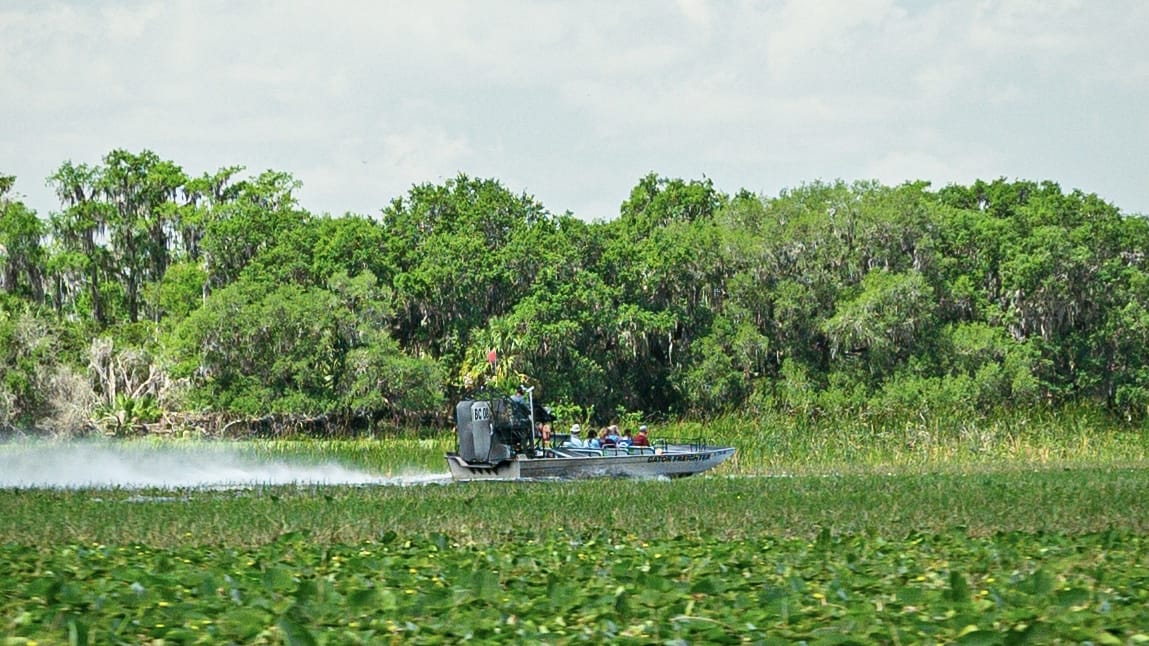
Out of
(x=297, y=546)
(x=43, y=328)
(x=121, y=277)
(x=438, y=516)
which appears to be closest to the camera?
(x=297, y=546)

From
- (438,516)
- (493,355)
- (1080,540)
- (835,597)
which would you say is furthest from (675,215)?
(835,597)

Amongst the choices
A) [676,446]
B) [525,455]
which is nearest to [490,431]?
[525,455]

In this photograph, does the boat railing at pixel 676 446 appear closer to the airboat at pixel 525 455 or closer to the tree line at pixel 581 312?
the airboat at pixel 525 455

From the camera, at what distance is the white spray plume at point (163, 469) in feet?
106

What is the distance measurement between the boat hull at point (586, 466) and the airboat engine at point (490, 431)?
9.4 inches

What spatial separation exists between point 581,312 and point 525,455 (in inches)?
920

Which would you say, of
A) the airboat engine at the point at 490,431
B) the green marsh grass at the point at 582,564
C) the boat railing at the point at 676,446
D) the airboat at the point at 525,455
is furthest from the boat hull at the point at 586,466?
the green marsh grass at the point at 582,564

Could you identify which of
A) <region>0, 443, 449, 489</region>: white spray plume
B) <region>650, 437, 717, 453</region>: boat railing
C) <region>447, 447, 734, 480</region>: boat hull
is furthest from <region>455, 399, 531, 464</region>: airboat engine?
<region>650, 437, 717, 453</region>: boat railing

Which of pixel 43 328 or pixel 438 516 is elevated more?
pixel 43 328

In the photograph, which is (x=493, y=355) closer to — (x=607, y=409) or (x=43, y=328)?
(x=607, y=409)

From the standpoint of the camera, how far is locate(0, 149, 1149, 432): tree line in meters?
52.5

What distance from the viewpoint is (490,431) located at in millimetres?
31203

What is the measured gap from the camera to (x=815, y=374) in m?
56.8

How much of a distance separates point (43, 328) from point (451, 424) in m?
15.5
